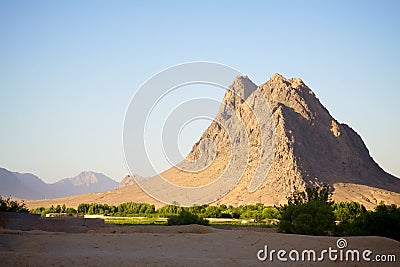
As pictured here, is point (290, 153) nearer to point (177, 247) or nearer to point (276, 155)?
point (276, 155)

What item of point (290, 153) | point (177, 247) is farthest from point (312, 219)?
point (290, 153)

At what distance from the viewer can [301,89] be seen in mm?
127562

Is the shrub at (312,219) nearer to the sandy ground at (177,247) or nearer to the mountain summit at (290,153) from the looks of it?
the sandy ground at (177,247)

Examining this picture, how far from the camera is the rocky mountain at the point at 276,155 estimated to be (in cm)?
9750

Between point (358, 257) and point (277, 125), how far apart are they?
94.6m

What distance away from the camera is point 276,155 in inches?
4090

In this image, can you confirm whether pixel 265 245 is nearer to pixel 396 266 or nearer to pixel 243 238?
pixel 243 238

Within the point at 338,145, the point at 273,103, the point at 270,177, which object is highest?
the point at 273,103

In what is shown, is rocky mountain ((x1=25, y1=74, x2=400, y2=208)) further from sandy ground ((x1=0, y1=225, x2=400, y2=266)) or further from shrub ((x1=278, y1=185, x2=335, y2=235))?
sandy ground ((x1=0, y1=225, x2=400, y2=266))

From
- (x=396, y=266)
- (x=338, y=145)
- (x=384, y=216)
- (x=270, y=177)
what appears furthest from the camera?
(x=338, y=145)

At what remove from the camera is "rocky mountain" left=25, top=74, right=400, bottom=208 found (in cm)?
9750

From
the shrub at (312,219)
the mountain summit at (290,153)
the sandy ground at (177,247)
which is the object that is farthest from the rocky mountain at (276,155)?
the sandy ground at (177,247)

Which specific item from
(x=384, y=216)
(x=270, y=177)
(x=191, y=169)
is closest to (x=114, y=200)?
(x=191, y=169)

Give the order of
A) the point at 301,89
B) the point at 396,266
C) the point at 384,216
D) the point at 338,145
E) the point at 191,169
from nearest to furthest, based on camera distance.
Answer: the point at 396,266 → the point at 384,216 → the point at 191,169 → the point at 338,145 → the point at 301,89
